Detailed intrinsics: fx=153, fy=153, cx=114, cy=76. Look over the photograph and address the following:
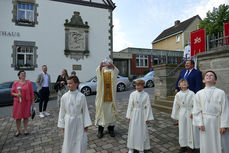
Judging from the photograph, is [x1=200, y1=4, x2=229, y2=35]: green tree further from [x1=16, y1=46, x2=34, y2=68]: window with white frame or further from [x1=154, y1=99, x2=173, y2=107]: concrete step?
[x1=16, y1=46, x2=34, y2=68]: window with white frame

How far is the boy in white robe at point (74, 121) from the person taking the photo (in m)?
2.54

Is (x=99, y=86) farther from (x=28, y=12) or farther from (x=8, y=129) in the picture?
(x=28, y=12)

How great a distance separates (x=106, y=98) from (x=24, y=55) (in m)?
11.4

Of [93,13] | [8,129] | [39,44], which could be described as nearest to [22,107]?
[8,129]

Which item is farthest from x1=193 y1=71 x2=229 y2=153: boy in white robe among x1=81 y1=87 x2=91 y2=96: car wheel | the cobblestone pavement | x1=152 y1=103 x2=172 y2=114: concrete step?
x1=81 y1=87 x2=91 y2=96: car wheel

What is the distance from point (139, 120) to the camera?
10.1ft

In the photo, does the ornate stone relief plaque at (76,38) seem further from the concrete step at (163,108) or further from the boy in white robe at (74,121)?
the boy in white robe at (74,121)

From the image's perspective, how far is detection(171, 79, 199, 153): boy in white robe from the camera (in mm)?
3086

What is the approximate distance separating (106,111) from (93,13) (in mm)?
12790

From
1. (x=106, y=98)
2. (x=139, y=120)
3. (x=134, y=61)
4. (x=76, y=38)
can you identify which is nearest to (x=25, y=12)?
(x=76, y=38)

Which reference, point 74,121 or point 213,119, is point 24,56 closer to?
point 74,121

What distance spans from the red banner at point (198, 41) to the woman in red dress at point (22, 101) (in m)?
7.11

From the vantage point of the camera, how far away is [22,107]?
420 centimetres

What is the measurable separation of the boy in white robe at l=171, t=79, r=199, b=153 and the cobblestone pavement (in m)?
0.29
